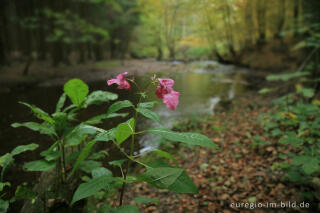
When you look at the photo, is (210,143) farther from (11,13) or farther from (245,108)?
(11,13)

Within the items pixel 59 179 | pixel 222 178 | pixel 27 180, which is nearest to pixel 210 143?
pixel 59 179

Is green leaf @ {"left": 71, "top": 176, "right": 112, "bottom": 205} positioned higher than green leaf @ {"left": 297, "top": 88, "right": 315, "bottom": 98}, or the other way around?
green leaf @ {"left": 297, "top": 88, "right": 315, "bottom": 98}

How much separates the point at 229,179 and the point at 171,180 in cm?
197

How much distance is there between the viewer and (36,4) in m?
12.6

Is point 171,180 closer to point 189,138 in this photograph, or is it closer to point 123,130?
point 189,138

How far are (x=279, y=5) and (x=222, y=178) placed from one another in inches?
621

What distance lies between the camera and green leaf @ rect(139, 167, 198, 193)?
75 centimetres

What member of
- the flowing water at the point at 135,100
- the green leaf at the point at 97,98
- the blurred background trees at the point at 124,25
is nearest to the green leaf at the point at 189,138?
the flowing water at the point at 135,100

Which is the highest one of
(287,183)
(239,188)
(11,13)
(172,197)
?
(11,13)

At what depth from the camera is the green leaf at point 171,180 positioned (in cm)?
75

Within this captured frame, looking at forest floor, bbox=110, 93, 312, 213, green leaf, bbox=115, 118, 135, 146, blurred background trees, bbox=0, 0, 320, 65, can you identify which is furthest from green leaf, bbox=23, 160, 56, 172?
blurred background trees, bbox=0, 0, 320, 65

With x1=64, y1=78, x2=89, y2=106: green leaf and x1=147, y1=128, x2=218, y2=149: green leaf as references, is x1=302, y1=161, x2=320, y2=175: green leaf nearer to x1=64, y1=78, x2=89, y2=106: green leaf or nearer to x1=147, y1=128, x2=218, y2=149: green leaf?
x1=147, y1=128, x2=218, y2=149: green leaf

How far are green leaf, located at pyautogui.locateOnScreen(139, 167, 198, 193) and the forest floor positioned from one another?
1457 millimetres

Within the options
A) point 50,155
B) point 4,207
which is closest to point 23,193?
point 4,207
